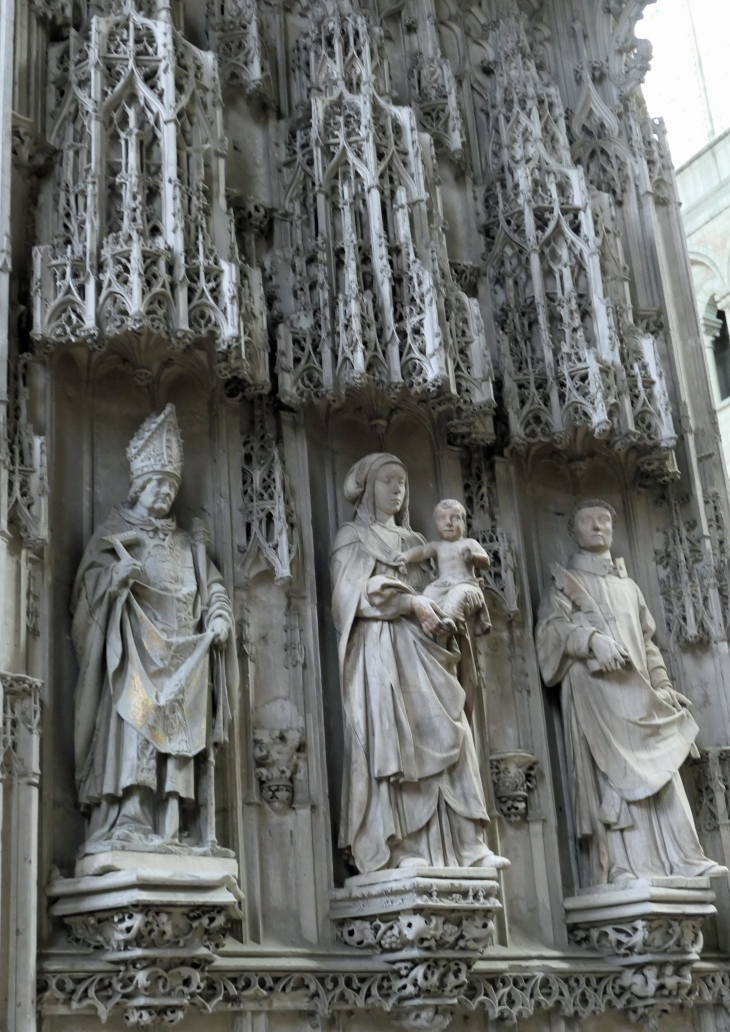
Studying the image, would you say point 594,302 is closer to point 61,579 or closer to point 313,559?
point 313,559

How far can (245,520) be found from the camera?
917 cm

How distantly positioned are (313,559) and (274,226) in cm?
249

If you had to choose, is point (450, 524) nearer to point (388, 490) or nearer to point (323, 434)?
point (388, 490)

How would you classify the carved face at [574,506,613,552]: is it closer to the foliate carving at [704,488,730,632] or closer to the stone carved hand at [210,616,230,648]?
the foliate carving at [704,488,730,632]

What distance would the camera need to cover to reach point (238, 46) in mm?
10391

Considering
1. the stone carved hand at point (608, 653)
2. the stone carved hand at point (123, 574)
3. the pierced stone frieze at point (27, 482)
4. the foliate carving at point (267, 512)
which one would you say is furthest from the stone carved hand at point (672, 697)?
the pierced stone frieze at point (27, 482)

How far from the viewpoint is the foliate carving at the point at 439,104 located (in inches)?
440

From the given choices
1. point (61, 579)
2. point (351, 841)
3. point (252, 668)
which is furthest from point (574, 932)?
point (61, 579)

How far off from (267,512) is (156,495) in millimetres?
840

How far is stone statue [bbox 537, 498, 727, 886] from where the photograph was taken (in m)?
9.37

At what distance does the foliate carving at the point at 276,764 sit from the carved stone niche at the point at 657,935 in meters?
2.28

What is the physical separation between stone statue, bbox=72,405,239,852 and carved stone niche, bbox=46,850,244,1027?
20cm

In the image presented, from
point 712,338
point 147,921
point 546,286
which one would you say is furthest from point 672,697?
point 712,338

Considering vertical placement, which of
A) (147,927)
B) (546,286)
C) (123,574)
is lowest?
(147,927)
